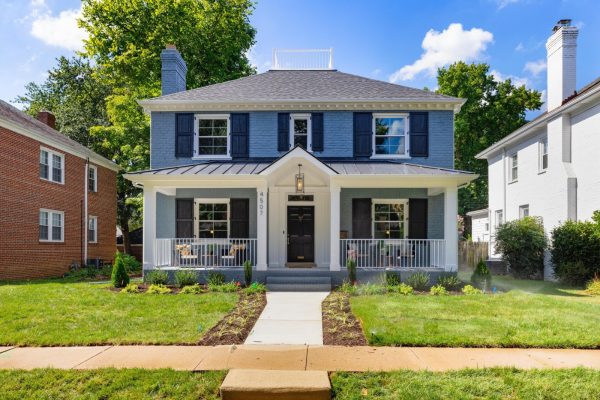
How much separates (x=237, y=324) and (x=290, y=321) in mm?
1052

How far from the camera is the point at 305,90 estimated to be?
1470 centimetres

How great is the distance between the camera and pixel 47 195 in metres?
16.9

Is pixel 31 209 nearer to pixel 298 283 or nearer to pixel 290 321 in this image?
pixel 298 283

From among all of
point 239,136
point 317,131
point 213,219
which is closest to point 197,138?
point 239,136

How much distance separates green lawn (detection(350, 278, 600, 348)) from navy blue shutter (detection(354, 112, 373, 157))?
5.75 m

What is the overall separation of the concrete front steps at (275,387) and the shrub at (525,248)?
1280 centimetres

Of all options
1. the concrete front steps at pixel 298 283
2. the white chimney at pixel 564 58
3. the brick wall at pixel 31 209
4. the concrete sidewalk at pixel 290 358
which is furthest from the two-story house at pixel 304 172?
the concrete sidewalk at pixel 290 358

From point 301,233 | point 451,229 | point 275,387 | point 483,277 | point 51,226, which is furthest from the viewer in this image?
point 51,226

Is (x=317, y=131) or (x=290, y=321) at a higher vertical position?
(x=317, y=131)

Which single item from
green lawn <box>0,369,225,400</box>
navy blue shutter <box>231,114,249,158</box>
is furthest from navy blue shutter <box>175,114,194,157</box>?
green lawn <box>0,369,225,400</box>

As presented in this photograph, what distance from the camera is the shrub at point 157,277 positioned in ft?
37.3

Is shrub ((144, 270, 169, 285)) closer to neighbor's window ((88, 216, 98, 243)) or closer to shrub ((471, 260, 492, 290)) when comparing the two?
shrub ((471, 260, 492, 290))

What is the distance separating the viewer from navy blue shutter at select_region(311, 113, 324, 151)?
14031mm

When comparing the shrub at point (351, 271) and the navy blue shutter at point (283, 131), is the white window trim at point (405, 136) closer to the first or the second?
the navy blue shutter at point (283, 131)
